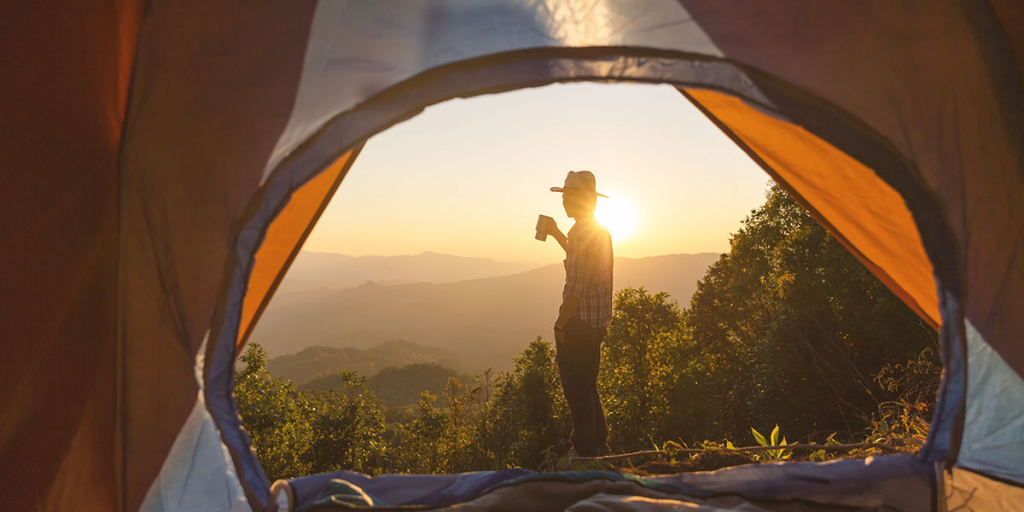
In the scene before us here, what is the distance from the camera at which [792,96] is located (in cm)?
166

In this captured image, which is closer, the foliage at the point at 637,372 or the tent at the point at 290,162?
the tent at the point at 290,162

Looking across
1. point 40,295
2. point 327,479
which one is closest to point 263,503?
point 327,479

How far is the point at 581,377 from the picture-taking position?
343 centimetres

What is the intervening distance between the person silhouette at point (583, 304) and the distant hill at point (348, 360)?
56.0 metres

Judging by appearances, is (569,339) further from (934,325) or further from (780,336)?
(780,336)

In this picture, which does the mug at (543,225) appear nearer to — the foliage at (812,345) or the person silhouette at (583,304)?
the person silhouette at (583,304)

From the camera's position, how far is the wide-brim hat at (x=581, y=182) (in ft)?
11.2

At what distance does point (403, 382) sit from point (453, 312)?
94.6 meters

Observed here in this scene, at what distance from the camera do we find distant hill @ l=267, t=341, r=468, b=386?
6397 cm

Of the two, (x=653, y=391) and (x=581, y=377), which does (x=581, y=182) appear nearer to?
(x=581, y=377)

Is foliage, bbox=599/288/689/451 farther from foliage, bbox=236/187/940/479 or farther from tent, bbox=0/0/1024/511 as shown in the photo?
tent, bbox=0/0/1024/511

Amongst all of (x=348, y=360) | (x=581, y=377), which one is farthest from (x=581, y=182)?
(x=348, y=360)

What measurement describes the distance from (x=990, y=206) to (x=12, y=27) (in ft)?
10.8

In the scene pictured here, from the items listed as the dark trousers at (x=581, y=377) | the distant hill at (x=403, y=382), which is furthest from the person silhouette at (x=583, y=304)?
the distant hill at (x=403, y=382)
